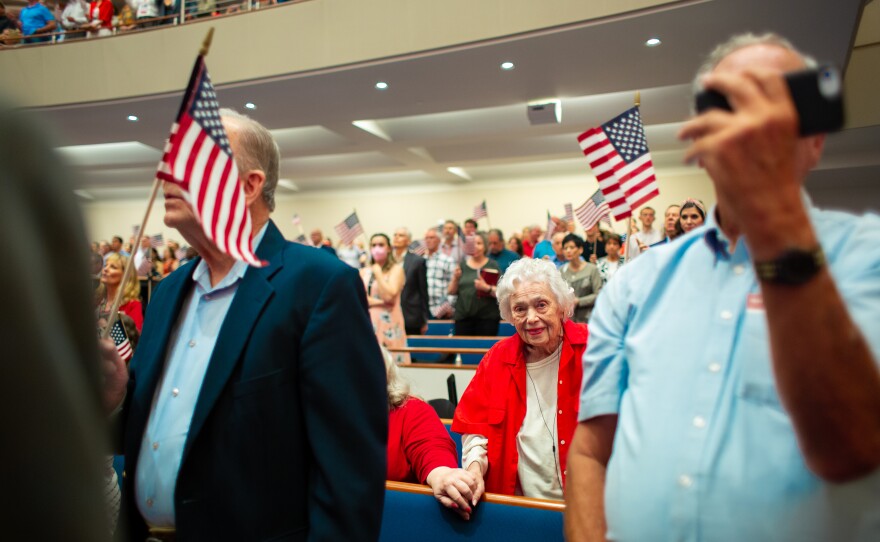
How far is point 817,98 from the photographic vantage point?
2.25 feet

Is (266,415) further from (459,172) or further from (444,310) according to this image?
(459,172)

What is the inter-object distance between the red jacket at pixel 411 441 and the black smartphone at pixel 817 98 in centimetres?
184

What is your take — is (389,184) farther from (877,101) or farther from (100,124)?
(877,101)

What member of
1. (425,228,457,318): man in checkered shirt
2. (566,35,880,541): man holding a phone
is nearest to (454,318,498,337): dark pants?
(425,228,457,318): man in checkered shirt

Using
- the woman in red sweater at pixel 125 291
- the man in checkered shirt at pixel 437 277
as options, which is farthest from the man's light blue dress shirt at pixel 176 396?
the man in checkered shirt at pixel 437 277

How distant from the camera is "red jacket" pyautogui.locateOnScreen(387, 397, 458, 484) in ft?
7.52

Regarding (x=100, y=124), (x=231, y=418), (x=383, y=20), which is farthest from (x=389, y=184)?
(x=231, y=418)

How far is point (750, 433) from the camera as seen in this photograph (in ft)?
3.09

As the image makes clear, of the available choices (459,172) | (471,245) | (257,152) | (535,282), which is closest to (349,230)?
(471,245)

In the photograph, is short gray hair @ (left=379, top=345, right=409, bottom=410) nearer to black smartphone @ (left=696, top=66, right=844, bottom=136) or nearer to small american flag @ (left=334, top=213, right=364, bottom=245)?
black smartphone @ (left=696, top=66, right=844, bottom=136)

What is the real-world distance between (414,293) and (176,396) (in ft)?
16.9

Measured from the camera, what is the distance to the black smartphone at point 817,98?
683mm

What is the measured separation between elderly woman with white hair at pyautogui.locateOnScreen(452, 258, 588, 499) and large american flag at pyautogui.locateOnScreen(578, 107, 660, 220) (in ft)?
3.70

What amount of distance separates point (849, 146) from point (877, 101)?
9.64 ft
